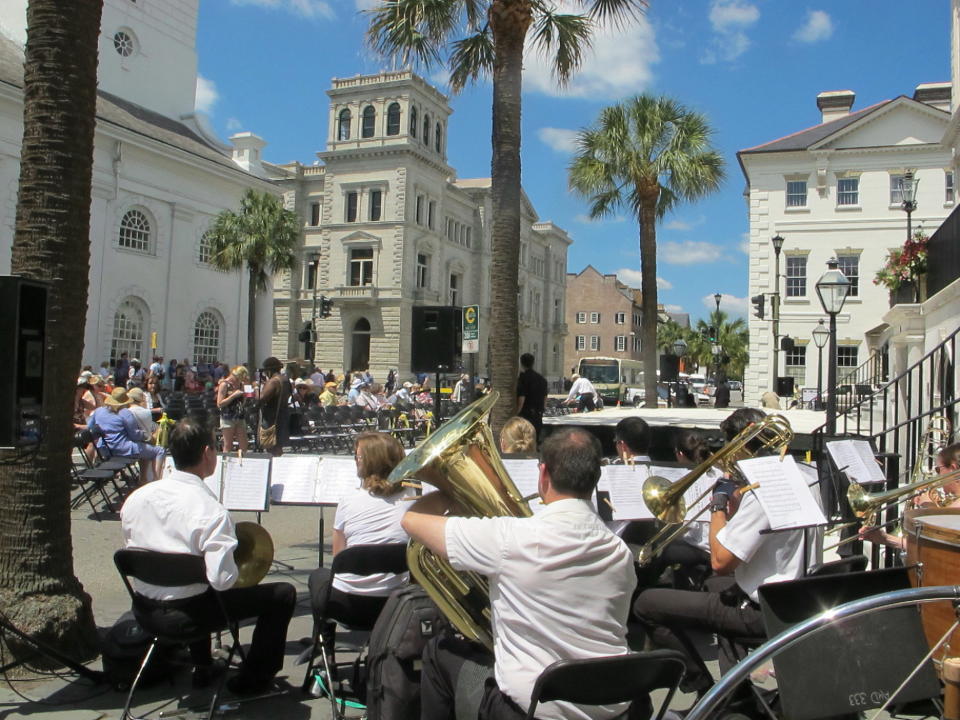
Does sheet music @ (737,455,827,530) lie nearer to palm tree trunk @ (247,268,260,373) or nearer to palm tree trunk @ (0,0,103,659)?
palm tree trunk @ (0,0,103,659)

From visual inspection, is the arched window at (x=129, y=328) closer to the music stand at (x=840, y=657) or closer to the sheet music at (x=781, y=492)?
the sheet music at (x=781, y=492)

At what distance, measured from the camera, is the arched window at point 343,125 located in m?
49.8

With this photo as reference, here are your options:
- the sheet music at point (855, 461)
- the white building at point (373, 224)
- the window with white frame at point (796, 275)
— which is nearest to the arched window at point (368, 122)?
the white building at point (373, 224)

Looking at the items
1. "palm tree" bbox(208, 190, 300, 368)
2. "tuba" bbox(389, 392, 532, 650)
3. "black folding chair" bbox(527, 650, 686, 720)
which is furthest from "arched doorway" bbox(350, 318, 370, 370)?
"black folding chair" bbox(527, 650, 686, 720)

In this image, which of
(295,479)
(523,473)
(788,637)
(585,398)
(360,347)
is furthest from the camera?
(360,347)

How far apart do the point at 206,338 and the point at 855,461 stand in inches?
1218

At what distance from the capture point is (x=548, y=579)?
8.96 ft

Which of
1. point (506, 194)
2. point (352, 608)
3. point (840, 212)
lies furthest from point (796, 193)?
point (352, 608)

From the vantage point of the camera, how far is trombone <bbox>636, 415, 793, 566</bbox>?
405 cm

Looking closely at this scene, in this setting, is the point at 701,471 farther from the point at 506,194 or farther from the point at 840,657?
the point at 506,194

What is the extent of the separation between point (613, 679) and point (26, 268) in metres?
3.91

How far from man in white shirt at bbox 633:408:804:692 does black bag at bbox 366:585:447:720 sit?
49.5 inches

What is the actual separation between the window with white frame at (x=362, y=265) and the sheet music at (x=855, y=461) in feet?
149

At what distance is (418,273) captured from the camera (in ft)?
166
